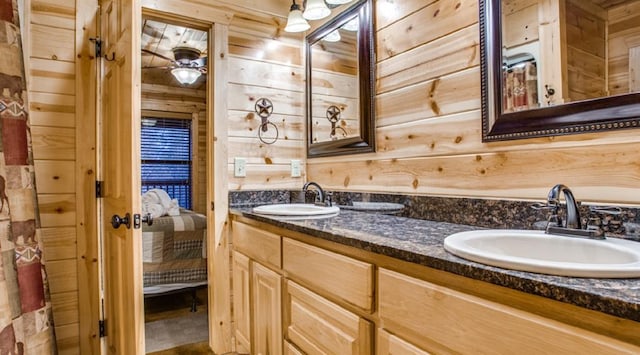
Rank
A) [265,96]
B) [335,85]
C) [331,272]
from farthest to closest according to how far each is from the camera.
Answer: [265,96], [335,85], [331,272]

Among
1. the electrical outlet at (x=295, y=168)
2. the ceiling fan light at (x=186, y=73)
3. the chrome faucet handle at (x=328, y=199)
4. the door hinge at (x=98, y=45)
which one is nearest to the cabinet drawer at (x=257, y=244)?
the chrome faucet handle at (x=328, y=199)

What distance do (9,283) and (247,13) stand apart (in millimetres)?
1917

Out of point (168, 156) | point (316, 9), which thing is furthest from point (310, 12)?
point (168, 156)

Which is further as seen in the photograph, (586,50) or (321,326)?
(321,326)

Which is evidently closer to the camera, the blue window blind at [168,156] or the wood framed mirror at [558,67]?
the wood framed mirror at [558,67]

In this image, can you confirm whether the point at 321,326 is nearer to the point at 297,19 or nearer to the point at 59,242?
the point at 59,242

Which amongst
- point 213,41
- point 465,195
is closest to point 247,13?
point 213,41

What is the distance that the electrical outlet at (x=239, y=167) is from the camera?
7.52 ft

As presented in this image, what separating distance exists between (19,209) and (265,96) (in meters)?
1.45

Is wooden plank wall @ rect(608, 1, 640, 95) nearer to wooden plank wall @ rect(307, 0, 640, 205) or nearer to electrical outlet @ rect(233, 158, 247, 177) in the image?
wooden plank wall @ rect(307, 0, 640, 205)

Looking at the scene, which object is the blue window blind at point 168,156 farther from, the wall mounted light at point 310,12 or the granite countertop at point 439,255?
the granite countertop at point 439,255

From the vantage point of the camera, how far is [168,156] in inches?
217

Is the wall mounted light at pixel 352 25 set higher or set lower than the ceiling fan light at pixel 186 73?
lower

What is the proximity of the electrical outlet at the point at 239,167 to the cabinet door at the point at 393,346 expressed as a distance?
1.52 m
